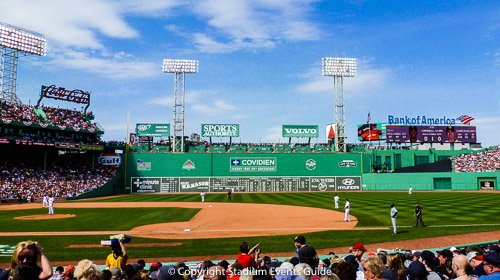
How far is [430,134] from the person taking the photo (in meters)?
74.0

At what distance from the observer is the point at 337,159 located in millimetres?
66812

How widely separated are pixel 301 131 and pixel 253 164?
1577 centimetres

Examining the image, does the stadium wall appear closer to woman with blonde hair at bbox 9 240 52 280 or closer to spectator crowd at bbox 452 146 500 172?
spectator crowd at bbox 452 146 500 172

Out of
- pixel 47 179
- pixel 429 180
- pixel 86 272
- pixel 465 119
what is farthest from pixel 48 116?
pixel 465 119

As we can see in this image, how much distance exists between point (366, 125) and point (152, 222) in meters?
60.7

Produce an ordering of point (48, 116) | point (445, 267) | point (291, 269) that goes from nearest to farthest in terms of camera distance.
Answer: point (291, 269) → point (445, 267) → point (48, 116)

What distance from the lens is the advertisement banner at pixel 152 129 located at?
69.9 m

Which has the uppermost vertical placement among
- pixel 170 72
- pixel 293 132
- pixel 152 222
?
pixel 170 72

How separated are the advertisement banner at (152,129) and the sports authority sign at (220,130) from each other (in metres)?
7.22

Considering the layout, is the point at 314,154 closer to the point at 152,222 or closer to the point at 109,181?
the point at 109,181

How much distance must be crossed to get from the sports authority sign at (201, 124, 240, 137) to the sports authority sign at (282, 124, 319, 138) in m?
10.6

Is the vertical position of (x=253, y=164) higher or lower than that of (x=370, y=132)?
lower

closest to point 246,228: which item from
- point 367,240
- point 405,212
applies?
point 367,240

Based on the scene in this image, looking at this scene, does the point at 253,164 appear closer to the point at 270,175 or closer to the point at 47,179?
the point at 270,175
